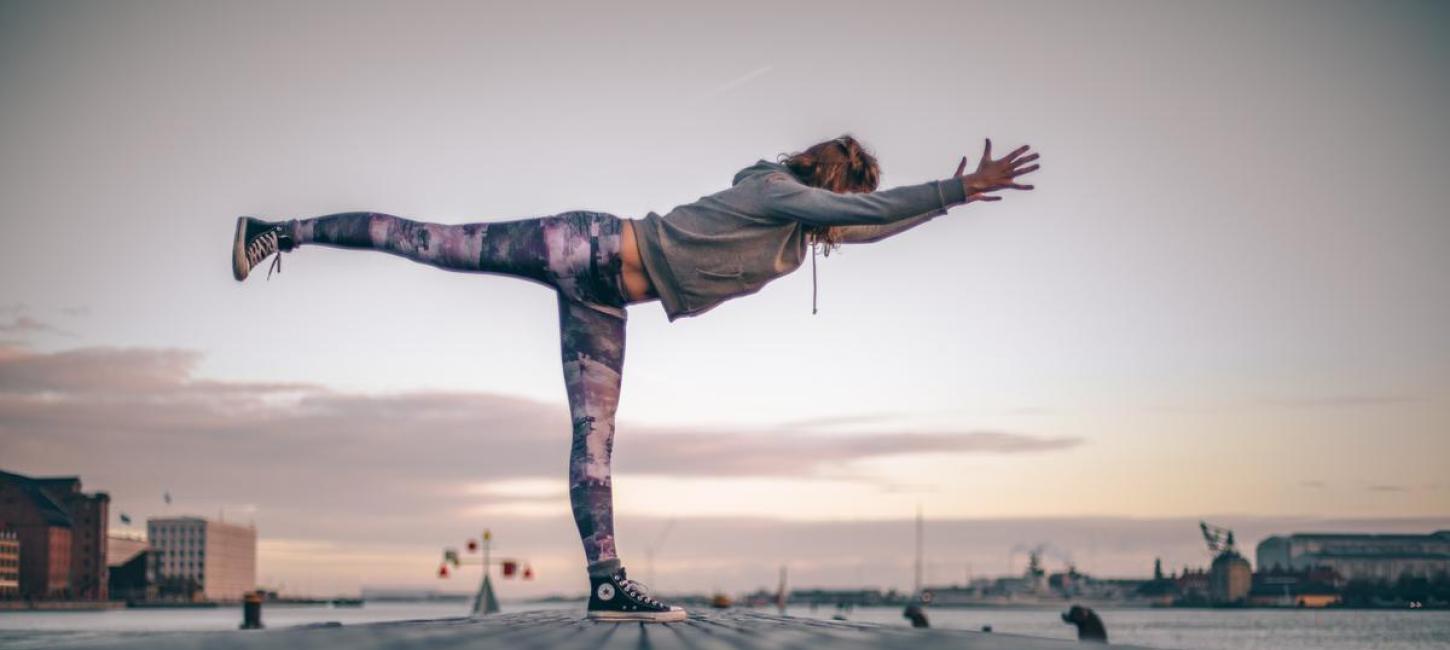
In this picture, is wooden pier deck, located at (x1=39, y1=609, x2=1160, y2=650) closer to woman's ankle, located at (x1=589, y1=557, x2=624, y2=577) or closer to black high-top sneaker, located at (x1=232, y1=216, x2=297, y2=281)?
woman's ankle, located at (x1=589, y1=557, x2=624, y2=577)

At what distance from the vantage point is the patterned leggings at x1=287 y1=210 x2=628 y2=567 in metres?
5.55

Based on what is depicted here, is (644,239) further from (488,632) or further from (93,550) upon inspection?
(93,550)

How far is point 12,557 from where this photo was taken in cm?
18450

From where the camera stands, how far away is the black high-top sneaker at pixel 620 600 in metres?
5.43

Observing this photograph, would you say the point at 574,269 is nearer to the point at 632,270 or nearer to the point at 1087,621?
the point at 632,270

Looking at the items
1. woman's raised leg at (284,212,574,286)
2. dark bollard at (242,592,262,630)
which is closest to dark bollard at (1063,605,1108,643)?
woman's raised leg at (284,212,574,286)

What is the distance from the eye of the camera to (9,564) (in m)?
184

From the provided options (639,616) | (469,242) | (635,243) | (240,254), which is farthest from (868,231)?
(240,254)

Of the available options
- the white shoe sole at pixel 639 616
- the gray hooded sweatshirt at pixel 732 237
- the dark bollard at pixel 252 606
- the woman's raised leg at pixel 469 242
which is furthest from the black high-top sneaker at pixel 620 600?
the dark bollard at pixel 252 606

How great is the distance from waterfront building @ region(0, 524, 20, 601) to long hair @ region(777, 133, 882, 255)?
20328 cm

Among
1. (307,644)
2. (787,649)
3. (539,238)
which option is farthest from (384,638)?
(539,238)

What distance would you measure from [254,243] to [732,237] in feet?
6.92

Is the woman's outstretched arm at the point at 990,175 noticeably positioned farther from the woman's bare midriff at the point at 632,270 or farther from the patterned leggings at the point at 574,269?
the patterned leggings at the point at 574,269

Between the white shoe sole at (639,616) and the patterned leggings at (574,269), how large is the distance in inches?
10.2
